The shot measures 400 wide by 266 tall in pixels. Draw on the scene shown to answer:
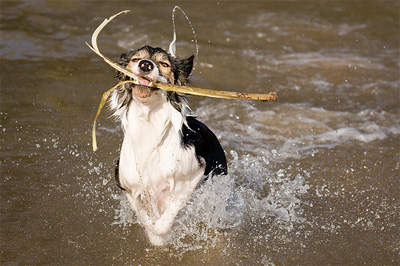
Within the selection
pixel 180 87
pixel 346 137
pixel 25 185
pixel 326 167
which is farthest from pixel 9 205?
pixel 346 137

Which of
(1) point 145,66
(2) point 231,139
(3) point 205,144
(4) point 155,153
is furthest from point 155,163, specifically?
(2) point 231,139

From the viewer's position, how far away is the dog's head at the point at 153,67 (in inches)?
155

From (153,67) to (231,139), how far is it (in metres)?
3.17

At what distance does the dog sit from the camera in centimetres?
414

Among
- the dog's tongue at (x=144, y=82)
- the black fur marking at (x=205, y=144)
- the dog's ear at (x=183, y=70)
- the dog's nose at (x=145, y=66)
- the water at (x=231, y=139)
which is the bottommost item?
the water at (x=231, y=139)

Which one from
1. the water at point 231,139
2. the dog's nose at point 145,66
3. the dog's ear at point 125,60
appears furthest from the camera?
the water at point 231,139

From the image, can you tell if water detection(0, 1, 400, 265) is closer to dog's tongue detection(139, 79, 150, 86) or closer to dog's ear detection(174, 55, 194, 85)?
dog's ear detection(174, 55, 194, 85)

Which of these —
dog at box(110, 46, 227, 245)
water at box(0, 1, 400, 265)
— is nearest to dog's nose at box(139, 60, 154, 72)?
dog at box(110, 46, 227, 245)

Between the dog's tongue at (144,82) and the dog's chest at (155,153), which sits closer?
the dog's tongue at (144,82)

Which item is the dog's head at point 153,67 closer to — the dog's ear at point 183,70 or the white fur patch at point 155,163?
the dog's ear at point 183,70

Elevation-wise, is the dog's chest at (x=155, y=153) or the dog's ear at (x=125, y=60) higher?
the dog's ear at (x=125, y=60)

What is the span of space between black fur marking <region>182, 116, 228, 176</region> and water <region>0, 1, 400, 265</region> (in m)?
0.17

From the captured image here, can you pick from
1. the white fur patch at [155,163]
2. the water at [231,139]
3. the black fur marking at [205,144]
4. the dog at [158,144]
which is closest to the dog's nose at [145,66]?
the dog at [158,144]

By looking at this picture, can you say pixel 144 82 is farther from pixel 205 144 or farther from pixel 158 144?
pixel 205 144
